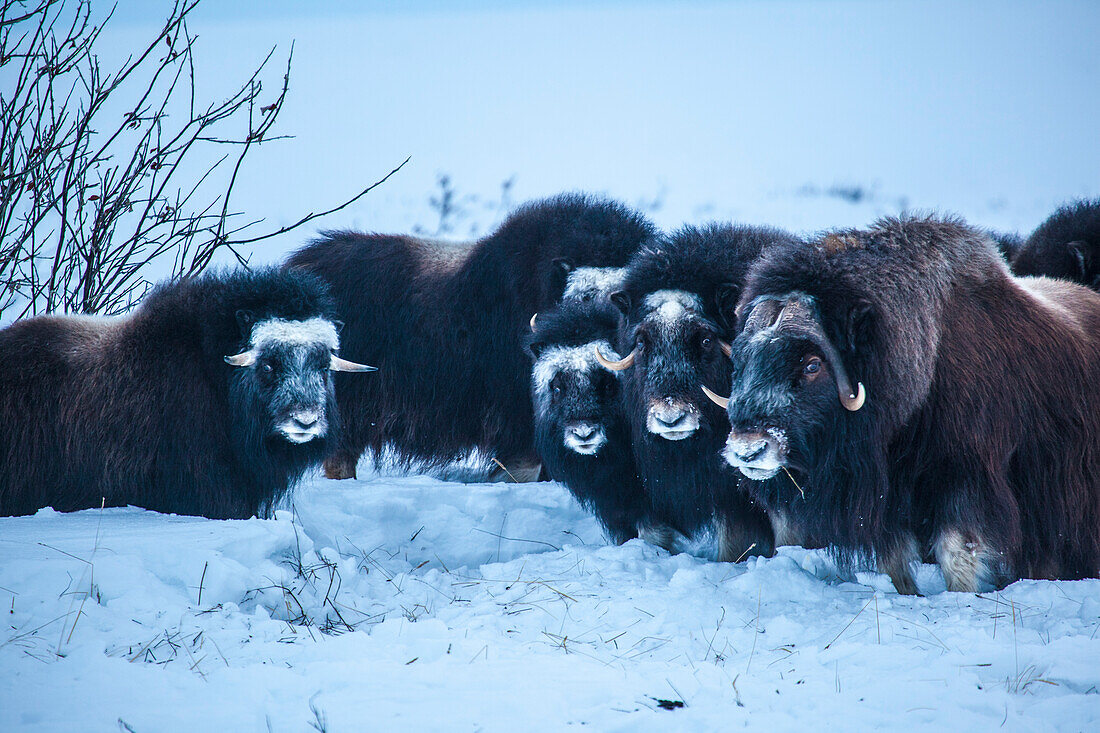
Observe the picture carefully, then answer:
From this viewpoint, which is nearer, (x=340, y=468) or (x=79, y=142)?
(x=79, y=142)

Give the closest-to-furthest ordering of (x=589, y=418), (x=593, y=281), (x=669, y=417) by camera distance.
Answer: (x=669, y=417) < (x=589, y=418) < (x=593, y=281)

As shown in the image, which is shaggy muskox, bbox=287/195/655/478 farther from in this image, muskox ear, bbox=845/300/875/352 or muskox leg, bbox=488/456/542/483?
muskox ear, bbox=845/300/875/352

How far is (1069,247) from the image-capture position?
4.23 metres

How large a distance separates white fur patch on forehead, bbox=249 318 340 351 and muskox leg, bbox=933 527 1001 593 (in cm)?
247

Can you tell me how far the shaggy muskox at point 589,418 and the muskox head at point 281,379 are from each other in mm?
950

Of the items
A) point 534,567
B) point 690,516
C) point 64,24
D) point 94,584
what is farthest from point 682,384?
point 64,24

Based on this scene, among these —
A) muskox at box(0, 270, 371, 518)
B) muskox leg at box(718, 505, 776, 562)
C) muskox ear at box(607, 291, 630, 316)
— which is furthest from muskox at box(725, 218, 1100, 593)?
muskox at box(0, 270, 371, 518)

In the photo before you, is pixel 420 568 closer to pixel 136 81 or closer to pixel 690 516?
pixel 690 516

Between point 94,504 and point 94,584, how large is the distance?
1.17m

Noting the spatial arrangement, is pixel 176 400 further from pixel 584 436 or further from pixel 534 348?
pixel 584 436

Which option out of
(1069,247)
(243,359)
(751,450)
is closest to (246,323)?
(243,359)

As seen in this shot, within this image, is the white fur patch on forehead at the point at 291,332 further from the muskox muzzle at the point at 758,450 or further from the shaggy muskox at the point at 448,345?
the muskox muzzle at the point at 758,450

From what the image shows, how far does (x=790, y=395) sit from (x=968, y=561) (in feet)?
2.52

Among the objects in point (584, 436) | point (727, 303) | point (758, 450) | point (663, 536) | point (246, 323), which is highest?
point (727, 303)
